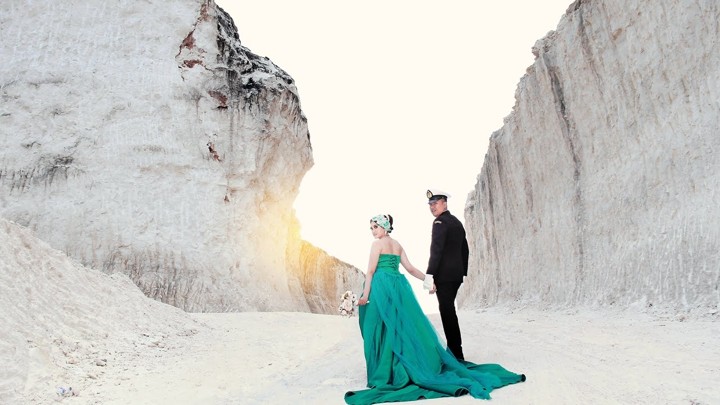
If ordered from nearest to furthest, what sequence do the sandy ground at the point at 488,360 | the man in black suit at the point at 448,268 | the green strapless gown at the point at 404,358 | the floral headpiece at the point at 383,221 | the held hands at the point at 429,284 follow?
the sandy ground at the point at 488,360 < the green strapless gown at the point at 404,358 < the held hands at the point at 429,284 < the man in black suit at the point at 448,268 < the floral headpiece at the point at 383,221

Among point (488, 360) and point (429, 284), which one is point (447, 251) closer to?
point (429, 284)

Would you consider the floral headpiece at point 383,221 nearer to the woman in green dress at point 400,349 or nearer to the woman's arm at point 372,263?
the woman in green dress at point 400,349

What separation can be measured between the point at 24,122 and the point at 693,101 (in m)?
17.5

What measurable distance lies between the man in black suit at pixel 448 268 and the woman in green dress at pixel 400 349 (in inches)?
8.2

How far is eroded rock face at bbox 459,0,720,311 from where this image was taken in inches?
335

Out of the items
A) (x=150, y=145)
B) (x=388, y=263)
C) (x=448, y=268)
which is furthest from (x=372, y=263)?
(x=150, y=145)

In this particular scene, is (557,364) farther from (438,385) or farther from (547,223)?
(547,223)

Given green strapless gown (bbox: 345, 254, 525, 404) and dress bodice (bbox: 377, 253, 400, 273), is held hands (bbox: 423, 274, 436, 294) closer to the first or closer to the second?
green strapless gown (bbox: 345, 254, 525, 404)

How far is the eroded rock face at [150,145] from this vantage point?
15.3 meters

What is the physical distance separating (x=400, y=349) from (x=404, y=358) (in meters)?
0.13

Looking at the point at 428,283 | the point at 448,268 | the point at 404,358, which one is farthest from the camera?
the point at 448,268

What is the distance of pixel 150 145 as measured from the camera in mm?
16719

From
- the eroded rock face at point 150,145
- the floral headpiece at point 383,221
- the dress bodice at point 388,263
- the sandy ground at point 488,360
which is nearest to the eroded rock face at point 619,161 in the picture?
the sandy ground at point 488,360

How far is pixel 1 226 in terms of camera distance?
683cm
